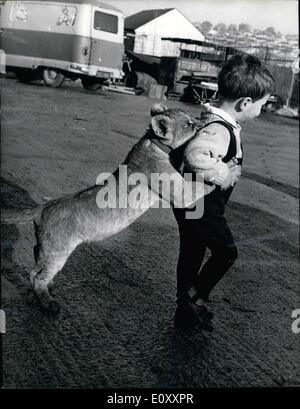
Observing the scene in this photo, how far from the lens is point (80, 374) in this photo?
2.19m

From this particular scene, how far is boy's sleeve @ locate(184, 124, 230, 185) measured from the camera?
196 cm

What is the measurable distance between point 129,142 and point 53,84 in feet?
17.5

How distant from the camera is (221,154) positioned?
2.04 m

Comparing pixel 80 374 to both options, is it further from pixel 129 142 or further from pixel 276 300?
pixel 129 142

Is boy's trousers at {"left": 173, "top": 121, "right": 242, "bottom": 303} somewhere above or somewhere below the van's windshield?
below

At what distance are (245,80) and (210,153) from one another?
44 cm

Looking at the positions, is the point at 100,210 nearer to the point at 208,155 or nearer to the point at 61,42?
the point at 208,155

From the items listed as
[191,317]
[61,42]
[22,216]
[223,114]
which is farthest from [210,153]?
[61,42]

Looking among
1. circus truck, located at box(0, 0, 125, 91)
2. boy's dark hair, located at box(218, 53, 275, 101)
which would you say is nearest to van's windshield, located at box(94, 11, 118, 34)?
circus truck, located at box(0, 0, 125, 91)

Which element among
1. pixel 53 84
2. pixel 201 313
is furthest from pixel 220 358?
pixel 53 84

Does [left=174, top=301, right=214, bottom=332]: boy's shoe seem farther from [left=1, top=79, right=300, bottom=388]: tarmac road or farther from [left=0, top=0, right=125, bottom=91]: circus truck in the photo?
[left=0, top=0, right=125, bottom=91]: circus truck

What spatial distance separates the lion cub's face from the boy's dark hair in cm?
32

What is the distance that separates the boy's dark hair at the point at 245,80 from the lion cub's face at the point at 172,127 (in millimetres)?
325

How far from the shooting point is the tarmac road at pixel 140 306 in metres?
2.29
